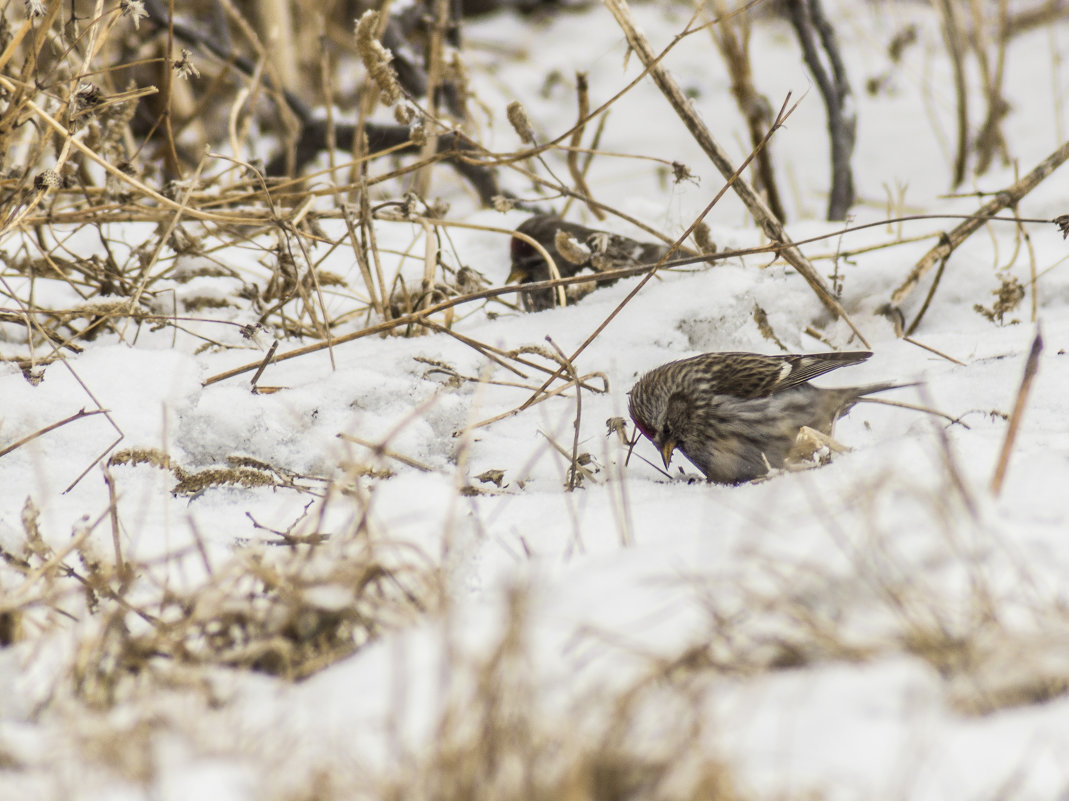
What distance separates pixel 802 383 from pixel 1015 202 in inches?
34.8

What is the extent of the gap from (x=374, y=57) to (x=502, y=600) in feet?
6.71

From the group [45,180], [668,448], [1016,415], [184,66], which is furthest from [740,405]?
[45,180]

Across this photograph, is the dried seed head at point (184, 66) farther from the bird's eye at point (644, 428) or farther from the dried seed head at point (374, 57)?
the bird's eye at point (644, 428)

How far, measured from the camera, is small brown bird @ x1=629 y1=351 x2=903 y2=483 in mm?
2682

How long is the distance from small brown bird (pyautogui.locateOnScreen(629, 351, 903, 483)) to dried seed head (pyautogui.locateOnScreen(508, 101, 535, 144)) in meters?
0.79

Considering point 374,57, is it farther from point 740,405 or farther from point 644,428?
point 740,405

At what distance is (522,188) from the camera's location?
488cm

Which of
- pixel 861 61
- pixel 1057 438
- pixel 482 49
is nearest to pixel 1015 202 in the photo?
pixel 1057 438

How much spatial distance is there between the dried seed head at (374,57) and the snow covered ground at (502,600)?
70 cm

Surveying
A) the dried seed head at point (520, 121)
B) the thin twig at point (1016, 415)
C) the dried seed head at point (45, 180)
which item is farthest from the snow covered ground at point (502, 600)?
the dried seed head at point (520, 121)

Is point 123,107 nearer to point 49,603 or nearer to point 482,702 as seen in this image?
point 49,603

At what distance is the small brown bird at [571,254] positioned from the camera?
3168 millimetres

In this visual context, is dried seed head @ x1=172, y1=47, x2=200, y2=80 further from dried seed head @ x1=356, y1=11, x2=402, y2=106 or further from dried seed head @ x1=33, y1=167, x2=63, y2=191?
dried seed head @ x1=356, y1=11, x2=402, y2=106

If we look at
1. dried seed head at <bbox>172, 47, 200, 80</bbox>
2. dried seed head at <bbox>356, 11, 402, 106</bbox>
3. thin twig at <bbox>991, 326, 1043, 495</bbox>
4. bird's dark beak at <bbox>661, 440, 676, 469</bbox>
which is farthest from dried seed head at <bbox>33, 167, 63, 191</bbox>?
thin twig at <bbox>991, 326, 1043, 495</bbox>
